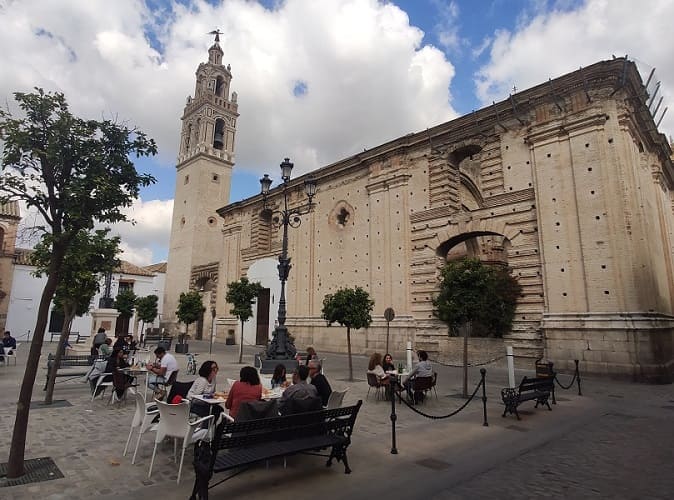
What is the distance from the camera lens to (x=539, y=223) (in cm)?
1509

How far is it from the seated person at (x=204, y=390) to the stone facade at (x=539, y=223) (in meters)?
12.2

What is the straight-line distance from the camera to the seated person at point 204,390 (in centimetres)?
552

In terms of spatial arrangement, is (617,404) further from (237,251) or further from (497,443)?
(237,251)

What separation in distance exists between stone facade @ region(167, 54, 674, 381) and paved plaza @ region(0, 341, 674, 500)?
5246 mm

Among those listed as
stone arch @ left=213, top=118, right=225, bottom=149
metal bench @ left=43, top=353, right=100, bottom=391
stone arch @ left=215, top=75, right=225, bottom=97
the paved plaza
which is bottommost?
the paved plaza

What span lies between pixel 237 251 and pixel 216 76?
21.6m

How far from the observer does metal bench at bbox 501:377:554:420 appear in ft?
24.6

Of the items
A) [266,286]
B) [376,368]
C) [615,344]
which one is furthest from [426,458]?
[266,286]

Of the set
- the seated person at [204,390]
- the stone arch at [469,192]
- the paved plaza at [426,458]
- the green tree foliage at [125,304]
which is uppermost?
the stone arch at [469,192]

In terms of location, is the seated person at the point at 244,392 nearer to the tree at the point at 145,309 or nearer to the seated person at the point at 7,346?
the seated person at the point at 7,346

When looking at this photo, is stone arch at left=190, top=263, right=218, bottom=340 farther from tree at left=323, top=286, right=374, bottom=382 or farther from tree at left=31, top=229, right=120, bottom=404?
tree at left=31, top=229, right=120, bottom=404

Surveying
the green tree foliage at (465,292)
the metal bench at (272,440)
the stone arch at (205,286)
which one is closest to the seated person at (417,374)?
the green tree foliage at (465,292)

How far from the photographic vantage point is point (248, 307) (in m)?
18.5

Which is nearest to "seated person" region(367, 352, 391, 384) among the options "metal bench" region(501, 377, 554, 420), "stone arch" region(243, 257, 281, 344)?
"metal bench" region(501, 377, 554, 420)
